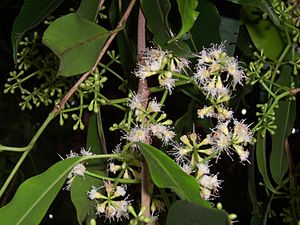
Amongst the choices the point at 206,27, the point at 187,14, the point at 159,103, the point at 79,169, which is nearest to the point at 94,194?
the point at 79,169

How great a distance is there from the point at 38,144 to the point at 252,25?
695 mm

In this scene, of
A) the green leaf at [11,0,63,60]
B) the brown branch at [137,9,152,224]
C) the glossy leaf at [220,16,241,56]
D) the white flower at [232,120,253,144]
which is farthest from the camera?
the glossy leaf at [220,16,241,56]

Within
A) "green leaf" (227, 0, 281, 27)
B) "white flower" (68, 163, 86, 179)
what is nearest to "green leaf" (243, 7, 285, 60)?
"green leaf" (227, 0, 281, 27)

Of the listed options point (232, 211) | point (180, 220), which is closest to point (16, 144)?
point (232, 211)

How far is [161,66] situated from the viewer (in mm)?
752

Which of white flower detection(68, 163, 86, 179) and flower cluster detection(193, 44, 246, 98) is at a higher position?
flower cluster detection(193, 44, 246, 98)

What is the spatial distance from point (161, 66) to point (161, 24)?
0.06m

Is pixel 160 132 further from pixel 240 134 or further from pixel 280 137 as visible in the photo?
pixel 280 137

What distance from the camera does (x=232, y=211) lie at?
1.34 meters

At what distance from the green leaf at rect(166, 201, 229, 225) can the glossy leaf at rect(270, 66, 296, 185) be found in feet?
1.54

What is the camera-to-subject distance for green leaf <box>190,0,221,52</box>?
3.10 ft

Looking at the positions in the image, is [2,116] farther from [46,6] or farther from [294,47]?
[294,47]

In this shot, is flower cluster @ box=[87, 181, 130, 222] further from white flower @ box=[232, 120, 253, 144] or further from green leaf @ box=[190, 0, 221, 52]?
green leaf @ box=[190, 0, 221, 52]

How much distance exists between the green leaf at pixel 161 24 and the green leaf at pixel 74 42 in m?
0.06
